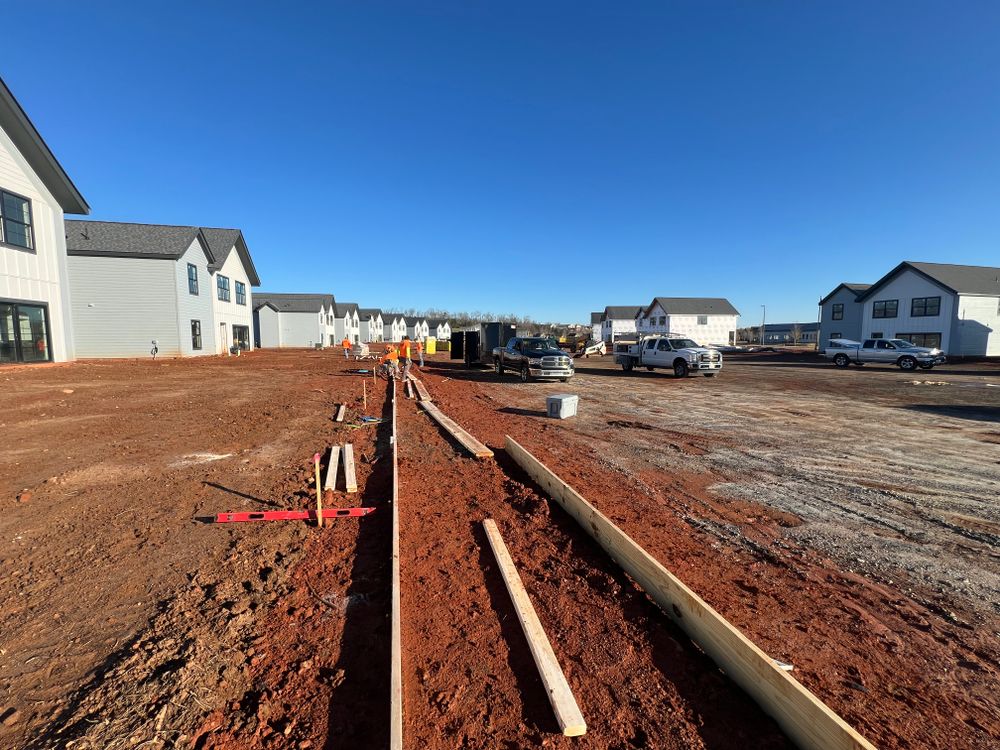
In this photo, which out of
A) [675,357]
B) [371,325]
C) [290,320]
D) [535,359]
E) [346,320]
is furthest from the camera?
[371,325]

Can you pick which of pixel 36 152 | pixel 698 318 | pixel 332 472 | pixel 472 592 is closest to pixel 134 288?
pixel 36 152

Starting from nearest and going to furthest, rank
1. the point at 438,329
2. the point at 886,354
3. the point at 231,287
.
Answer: the point at 886,354 → the point at 231,287 → the point at 438,329

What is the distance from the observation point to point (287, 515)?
5000mm

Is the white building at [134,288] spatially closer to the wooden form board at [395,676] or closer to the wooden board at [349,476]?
the wooden board at [349,476]

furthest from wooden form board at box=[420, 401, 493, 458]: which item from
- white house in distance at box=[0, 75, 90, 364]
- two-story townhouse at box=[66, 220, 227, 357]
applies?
two-story townhouse at box=[66, 220, 227, 357]

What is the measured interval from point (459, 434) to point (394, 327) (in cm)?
10439

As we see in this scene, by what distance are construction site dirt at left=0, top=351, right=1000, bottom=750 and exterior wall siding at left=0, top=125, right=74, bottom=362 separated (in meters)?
14.5

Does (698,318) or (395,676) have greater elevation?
(698,318)

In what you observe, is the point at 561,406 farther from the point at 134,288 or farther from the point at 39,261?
the point at 134,288


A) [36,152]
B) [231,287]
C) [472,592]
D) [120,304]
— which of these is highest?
[36,152]

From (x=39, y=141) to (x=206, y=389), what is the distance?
14204 mm

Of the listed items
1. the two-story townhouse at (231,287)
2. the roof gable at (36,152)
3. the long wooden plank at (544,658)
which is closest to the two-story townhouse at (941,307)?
the long wooden plank at (544,658)

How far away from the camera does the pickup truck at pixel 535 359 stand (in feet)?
63.5

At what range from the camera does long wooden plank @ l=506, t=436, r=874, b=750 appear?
2.07 metres
